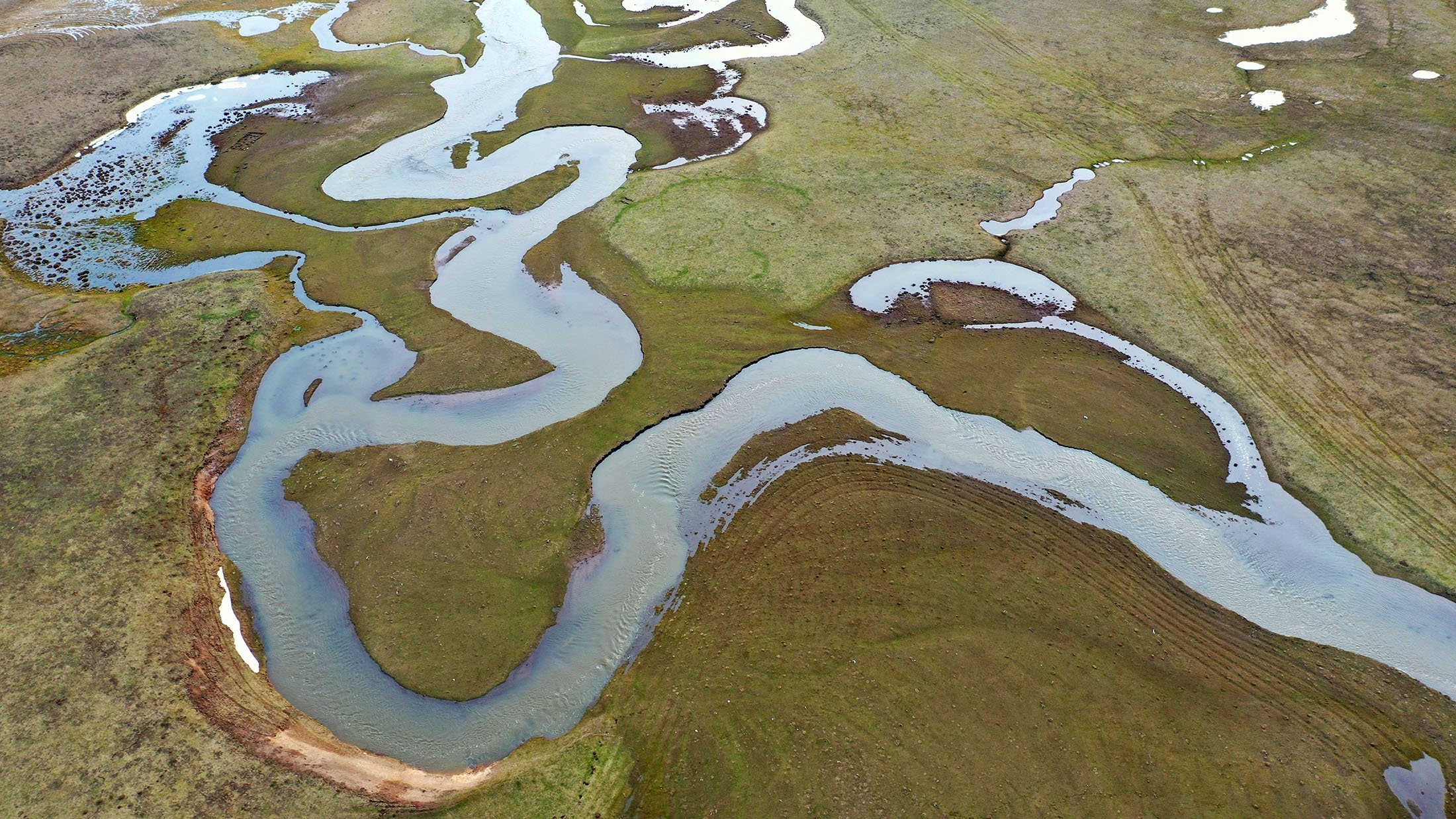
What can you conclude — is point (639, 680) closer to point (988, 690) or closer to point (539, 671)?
point (539, 671)

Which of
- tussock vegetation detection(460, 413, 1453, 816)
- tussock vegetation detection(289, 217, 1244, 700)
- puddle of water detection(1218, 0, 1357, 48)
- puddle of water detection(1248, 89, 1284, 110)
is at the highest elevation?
puddle of water detection(1218, 0, 1357, 48)

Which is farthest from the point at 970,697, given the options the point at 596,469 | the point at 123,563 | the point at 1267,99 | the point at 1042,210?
the point at 1267,99

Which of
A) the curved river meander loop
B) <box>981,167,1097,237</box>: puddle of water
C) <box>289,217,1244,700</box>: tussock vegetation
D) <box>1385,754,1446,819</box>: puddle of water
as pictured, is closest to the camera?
<box>1385,754,1446,819</box>: puddle of water

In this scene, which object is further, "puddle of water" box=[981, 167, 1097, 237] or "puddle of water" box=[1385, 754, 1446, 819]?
"puddle of water" box=[981, 167, 1097, 237]

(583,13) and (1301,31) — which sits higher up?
(583,13)

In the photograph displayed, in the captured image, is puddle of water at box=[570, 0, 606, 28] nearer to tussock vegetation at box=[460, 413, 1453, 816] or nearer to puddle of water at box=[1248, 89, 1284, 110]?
puddle of water at box=[1248, 89, 1284, 110]

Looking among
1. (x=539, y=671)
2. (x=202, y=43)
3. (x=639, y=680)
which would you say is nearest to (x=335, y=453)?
(x=539, y=671)

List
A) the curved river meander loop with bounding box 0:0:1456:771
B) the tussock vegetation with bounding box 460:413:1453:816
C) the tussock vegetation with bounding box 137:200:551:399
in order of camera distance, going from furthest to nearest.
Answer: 1. the tussock vegetation with bounding box 137:200:551:399
2. the curved river meander loop with bounding box 0:0:1456:771
3. the tussock vegetation with bounding box 460:413:1453:816

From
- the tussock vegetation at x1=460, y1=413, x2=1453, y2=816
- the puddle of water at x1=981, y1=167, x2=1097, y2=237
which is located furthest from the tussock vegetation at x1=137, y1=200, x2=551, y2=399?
the puddle of water at x1=981, y1=167, x2=1097, y2=237

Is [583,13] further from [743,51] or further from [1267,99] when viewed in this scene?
[1267,99]
